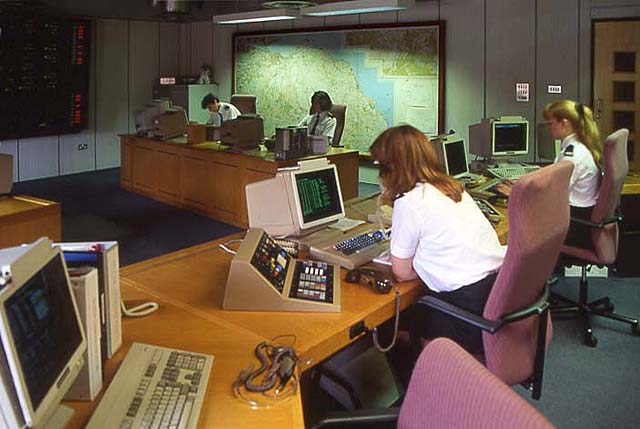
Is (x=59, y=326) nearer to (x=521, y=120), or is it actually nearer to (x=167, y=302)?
(x=167, y=302)

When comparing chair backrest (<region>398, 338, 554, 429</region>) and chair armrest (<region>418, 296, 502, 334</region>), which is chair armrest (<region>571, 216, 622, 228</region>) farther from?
chair backrest (<region>398, 338, 554, 429</region>)

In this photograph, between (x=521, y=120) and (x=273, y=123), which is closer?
(x=521, y=120)

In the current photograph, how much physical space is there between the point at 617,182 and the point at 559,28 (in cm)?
381

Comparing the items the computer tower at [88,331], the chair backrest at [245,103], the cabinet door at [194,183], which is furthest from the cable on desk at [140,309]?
the chair backrest at [245,103]

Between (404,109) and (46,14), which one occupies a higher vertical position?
(46,14)

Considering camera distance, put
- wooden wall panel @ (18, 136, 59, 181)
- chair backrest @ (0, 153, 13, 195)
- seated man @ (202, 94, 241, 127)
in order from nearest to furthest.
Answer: chair backrest @ (0, 153, 13, 195), seated man @ (202, 94, 241, 127), wooden wall panel @ (18, 136, 59, 181)

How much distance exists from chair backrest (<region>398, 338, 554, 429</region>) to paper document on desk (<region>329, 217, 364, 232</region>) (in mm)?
1831

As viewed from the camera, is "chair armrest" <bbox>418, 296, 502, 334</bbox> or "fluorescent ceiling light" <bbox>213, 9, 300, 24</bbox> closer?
"chair armrest" <bbox>418, 296, 502, 334</bbox>

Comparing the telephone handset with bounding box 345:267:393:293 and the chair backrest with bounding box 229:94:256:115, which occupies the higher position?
the chair backrest with bounding box 229:94:256:115

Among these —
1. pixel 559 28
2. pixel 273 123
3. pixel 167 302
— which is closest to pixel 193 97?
pixel 273 123

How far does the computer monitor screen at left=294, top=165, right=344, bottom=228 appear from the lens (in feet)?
10.2

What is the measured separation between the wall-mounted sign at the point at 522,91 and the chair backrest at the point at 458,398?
6.51 meters

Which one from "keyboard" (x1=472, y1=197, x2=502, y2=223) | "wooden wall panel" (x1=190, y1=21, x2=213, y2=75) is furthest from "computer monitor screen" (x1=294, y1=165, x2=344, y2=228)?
"wooden wall panel" (x1=190, y1=21, x2=213, y2=75)

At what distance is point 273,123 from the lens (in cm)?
1005
